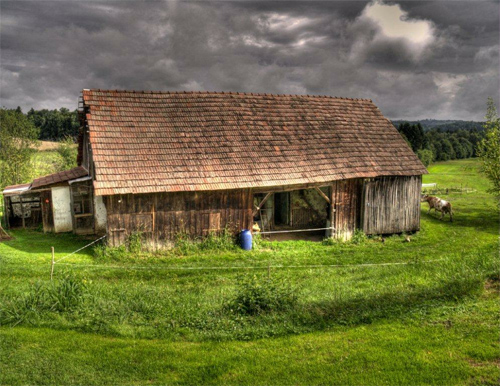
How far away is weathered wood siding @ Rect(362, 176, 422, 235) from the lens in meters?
19.2

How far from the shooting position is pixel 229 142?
59.6ft

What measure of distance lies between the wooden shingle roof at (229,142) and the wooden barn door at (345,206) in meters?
0.69

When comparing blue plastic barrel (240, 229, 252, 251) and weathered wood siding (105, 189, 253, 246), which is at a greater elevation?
weathered wood siding (105, 189, 253, 246)

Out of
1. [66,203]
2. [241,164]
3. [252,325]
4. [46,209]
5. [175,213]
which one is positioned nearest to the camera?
[252,325]

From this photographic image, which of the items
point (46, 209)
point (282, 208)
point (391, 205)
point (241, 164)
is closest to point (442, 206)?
point (391, 205)

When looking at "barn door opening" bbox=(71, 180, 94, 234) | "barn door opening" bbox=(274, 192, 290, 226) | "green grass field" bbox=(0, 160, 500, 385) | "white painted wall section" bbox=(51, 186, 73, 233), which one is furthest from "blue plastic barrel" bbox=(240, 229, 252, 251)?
"white painted wall section" bbox=(51, 186, 73, 233)

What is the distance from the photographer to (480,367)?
7.33 metres

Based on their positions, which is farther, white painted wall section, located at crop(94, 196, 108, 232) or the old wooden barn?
white painted wall section, located at crop(94, 196, 108, 232)

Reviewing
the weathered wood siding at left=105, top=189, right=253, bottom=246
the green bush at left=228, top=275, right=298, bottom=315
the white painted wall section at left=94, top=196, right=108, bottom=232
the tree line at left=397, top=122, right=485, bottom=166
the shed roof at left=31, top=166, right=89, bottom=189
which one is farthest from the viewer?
the tree line at left=397, top=122, right=485, bottom=166

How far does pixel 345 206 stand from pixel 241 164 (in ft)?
17.1

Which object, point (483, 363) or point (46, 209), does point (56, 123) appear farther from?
point (483, 363)

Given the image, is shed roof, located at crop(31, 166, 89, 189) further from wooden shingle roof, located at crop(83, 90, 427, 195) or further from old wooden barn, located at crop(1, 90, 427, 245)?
wooden shingle roof, located at crop(83, 90, 427, 195)

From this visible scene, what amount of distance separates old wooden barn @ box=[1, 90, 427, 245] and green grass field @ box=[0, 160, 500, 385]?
2.85 m

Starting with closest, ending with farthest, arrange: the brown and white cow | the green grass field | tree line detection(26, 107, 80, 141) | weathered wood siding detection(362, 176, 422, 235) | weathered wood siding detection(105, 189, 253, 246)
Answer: the green grass field
weathered wood siding detection(105, 189, 253, 246)
weathered wood siding detection(362, 176, 422, 235)
the brown and white cow
tree line detection(26, 107, 80, 141)
